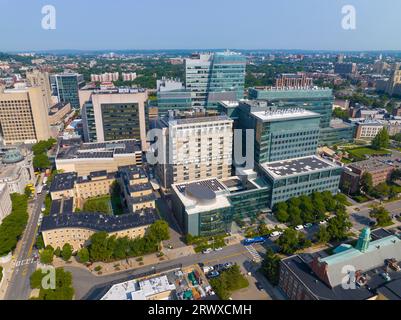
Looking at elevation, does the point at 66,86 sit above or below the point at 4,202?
above

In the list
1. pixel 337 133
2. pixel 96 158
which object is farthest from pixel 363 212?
pixel 96 158

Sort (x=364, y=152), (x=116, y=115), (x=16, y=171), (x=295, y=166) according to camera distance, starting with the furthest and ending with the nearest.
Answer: (x=364, y=152) < (x=116, y=115) < (x=16, y=171) < (x=295, y=166)

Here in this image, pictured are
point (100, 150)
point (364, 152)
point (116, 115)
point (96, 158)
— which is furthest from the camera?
point (364, 152)

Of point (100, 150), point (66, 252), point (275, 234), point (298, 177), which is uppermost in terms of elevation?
point (100, 150)

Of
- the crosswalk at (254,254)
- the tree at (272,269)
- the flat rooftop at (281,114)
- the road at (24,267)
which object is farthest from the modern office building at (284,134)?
the road at (24,267)

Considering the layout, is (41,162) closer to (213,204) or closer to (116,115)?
(116,115)

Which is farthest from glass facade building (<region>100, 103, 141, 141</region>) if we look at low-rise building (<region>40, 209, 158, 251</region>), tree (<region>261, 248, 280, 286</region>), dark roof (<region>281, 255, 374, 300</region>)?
dark roof (<region>281, 255, 374, 300</region>)
